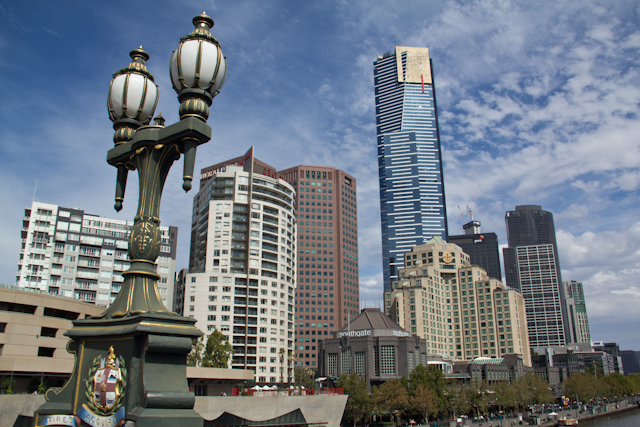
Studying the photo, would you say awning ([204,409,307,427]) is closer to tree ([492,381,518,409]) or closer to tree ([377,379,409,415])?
tree ([377,379,409,415])

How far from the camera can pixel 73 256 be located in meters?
99.6

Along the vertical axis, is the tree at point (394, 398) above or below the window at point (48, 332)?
below

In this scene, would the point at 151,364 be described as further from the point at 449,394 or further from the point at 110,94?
the point at 449,394

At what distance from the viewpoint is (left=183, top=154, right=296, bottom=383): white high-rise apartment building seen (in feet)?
322

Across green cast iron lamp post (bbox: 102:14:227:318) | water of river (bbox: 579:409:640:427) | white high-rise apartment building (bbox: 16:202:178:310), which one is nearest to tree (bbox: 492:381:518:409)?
water of river (bbox: 579:409:640:427)

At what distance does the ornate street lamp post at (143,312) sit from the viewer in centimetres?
1116

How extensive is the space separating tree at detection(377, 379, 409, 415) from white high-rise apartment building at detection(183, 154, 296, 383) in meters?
29.8

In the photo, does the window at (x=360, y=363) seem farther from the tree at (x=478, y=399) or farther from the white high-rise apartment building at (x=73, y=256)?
the white high-rise apartment building at (x=73, y=256)

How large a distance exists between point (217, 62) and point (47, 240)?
99735mm

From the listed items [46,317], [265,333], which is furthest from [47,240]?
[46,317]

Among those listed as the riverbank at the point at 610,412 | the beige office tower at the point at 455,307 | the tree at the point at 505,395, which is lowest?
the riverbank at the point at 610,412

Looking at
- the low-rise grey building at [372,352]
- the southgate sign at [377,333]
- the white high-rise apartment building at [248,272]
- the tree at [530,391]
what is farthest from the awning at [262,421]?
the tree at [530,391]

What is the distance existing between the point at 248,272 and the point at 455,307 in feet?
250

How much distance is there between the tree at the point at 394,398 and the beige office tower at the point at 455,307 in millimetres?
61811
